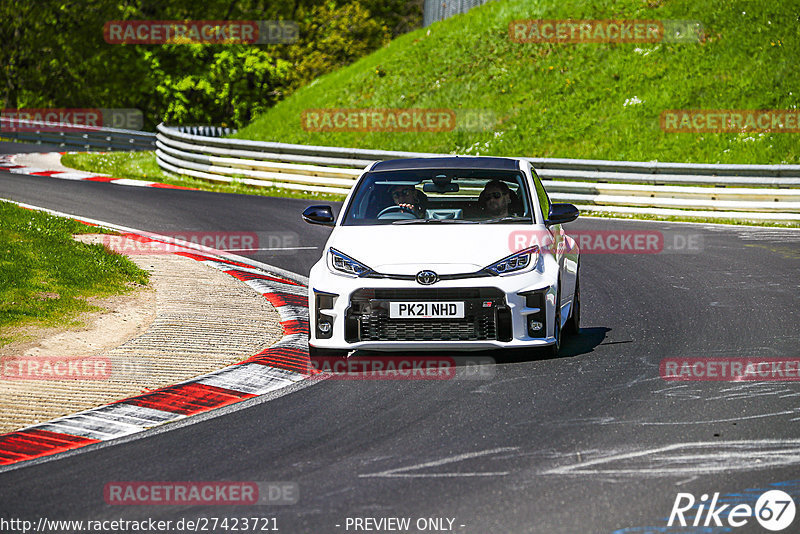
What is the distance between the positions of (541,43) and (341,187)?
12.1m

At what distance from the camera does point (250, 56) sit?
4981cm

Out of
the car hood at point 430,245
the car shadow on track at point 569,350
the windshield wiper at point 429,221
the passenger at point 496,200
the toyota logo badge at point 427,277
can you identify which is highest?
the passenger at point 496,200

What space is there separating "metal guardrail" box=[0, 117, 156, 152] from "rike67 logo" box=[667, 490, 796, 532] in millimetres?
35477

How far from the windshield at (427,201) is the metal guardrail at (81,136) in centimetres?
3060

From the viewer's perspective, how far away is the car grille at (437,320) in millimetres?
8242

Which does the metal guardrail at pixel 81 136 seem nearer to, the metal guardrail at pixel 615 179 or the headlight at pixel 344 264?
Answer: the metal guardrail at pixel 615 179

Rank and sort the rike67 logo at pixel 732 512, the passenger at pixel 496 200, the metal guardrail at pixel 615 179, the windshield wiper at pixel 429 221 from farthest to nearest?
the metal guardrail at pixel 615 179 < the passenger at pixel 496 200 < the windshield wiper at pixel 429 221 < the rike67 logo at pixel 732 512

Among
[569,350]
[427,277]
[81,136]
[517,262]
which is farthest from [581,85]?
[427,277]

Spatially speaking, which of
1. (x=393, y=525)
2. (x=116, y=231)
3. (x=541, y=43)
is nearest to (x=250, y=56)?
(x=541, y=43)

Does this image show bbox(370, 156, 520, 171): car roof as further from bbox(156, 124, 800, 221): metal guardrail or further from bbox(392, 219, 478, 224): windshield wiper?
bbox(156, 124, 800, 221): metal guardrail

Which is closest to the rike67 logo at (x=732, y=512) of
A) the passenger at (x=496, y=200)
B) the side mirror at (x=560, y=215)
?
the side mirror at (x=560, y=215)

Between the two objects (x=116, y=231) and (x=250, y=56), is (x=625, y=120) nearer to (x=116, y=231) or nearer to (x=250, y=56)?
(x=116, y=231)

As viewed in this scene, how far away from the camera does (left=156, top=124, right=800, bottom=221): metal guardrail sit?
2098 cm

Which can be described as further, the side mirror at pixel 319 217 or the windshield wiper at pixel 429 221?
the side mirror at pixel 319 217
